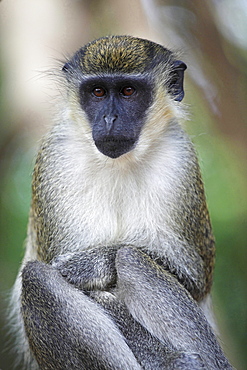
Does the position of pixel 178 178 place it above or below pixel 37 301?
above

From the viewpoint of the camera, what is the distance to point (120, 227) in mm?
3426

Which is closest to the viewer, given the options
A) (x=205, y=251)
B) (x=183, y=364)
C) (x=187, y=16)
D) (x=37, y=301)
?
(x=183, y=364)

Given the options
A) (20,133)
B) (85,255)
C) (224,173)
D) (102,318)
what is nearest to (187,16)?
(224,173)

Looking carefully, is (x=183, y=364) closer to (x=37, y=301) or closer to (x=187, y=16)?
(x=37, y=301)

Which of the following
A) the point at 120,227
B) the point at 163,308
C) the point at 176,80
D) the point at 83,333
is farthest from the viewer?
the point at 176,80

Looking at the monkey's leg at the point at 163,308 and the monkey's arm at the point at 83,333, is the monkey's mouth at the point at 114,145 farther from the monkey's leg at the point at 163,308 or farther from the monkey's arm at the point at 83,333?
the monkey's arm at the point at 83,333

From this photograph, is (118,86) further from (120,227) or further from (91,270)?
(91,270)

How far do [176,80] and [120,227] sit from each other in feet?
3.31

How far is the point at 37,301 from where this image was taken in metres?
3.06

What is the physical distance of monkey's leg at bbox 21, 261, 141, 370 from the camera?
294 centimetres

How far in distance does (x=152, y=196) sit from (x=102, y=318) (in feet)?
2.67

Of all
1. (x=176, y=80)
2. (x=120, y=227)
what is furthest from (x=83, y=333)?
(x=176, y=80)

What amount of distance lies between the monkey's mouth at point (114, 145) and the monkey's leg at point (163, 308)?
21.1 inches

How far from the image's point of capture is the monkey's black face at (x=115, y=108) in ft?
10.5
